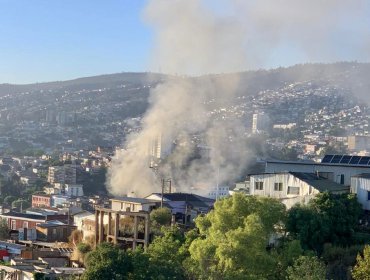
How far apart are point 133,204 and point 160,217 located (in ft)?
7.59

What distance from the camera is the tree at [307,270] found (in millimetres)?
11094

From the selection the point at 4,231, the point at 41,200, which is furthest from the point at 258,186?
the point at 41,200

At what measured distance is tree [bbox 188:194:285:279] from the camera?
12383mm

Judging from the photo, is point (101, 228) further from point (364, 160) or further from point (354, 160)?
point (364, 160)

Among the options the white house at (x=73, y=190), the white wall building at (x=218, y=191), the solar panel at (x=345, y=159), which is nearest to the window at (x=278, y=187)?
the solar panel at (x=345, y=159)

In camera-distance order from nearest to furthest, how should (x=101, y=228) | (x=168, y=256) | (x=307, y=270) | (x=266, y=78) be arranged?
(x=307, y=270) < (x=168, y=256) < (x=101, y=228) < (x=266, y=78)

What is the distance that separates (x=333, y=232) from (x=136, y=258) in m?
3.85

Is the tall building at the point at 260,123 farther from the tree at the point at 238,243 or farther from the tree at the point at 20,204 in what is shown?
the tree at the point at 238,243

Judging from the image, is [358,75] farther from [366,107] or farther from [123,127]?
[123,127]

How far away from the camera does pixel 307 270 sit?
11.2 m

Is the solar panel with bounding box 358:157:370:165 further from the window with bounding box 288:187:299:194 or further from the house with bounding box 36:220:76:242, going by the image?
the house with bounding box 36:220:76:242

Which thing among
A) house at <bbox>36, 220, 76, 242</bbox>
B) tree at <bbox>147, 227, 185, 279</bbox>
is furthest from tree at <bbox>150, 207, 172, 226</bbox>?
house at <bbox>36, 220, 76, 242</bbox>

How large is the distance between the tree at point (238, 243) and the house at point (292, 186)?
83.1 inches

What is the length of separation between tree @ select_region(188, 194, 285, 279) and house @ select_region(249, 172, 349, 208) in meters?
2.11
